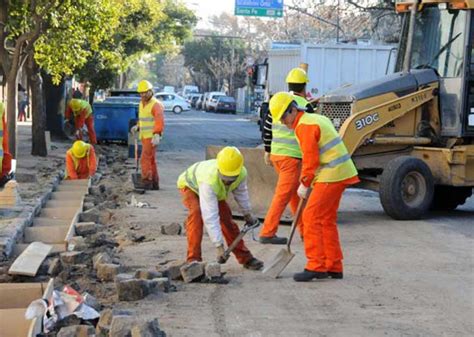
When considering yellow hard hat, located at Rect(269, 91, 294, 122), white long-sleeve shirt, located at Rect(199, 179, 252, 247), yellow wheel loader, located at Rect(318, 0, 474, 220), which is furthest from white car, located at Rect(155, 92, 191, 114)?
white long-sleeve shirt, located at Rect(199, 179, 252, 247)

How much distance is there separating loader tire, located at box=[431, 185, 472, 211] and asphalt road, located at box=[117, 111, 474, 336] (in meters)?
1.33

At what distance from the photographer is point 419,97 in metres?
13.0

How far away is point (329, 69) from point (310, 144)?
1661 centimetres

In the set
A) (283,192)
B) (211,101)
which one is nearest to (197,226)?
(283,192)

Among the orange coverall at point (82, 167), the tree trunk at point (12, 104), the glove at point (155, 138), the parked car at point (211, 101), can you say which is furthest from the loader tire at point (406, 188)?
the parked car at point (211, 101)

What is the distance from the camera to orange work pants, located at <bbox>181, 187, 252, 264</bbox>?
866 centimetres

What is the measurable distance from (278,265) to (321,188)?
34.7 inches

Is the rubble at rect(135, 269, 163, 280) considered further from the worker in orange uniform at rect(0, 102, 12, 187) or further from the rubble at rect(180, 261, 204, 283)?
the worker in orange uniform at rect(0, 102, 12, 187)

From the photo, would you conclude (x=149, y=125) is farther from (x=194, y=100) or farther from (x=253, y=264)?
(x=194, y=100)

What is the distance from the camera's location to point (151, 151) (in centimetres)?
1549

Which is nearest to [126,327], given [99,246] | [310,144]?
[310,144]

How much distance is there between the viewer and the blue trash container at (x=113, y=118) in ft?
89.6

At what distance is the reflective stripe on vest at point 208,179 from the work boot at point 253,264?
2.65ft

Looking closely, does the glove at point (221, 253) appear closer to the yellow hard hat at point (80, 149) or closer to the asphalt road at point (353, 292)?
the asphalt road at point (353, 292)
